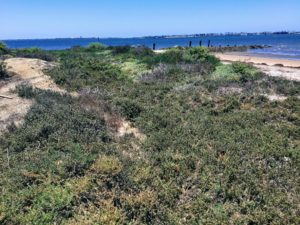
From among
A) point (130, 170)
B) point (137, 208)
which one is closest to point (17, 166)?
point (130, 170)

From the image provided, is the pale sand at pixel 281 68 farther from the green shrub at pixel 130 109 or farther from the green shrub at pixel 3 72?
the green shrub at pixel 3 72

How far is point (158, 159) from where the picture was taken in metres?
7.79

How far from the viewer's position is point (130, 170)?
707cm

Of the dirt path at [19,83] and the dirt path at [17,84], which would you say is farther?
the dirt path at [17,84]

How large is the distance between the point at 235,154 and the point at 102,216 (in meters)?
3.87

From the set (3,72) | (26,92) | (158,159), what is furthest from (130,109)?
(3,72)

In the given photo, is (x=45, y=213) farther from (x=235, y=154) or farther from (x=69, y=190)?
(x=235, y=154)

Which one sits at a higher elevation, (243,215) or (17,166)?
(17,166)

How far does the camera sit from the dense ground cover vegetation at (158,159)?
587 centimetres

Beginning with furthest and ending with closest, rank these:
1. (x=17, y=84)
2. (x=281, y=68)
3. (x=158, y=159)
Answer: (x=281, y=68) → (x=17, y=84) → (x=158, y=159)

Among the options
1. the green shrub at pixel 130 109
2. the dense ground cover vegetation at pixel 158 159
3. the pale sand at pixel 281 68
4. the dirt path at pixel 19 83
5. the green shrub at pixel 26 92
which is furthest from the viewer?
the pale sand at pixel 281 68

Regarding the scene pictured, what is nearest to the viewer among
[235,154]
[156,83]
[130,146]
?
[235,154]

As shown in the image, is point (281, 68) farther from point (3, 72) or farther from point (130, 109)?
point (3, 72)

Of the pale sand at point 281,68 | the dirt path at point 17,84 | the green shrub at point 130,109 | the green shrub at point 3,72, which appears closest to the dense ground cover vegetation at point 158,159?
the green shrub at point 130,109
